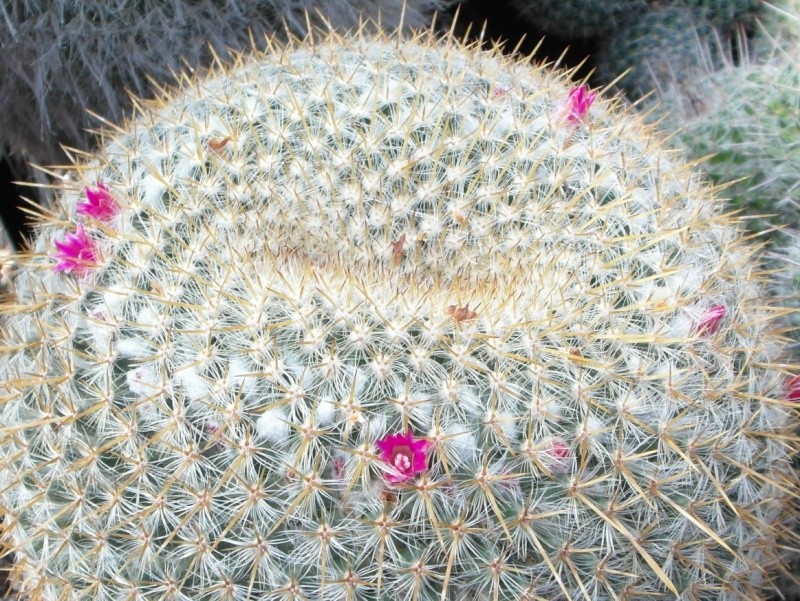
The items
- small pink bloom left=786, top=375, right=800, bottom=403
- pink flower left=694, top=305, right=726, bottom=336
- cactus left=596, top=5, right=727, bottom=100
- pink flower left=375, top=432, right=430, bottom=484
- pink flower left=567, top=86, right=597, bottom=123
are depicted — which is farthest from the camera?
cactus left=596, top=5, right=727, bottom=100

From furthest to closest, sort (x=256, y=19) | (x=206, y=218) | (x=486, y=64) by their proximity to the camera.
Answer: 1. (x=256, y=19)
2. (x=486, y=64)
3. (x=206, y=218)

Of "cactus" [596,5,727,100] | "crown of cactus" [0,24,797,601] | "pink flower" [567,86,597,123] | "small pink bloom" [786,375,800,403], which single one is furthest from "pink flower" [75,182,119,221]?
"cactus" [596,5,727,100]

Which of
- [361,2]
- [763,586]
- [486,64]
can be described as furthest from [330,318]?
[361,2]

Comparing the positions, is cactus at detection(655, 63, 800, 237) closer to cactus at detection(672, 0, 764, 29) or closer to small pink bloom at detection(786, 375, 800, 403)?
small pink bloom at detection(786, 375, 800, 403)

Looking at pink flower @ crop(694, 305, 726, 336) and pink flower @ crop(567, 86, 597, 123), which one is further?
pink flower @ crop(567, 86, 597, 123)

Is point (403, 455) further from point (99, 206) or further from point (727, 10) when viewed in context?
point (727, 10)

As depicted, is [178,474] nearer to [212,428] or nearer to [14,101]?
[212,428]
